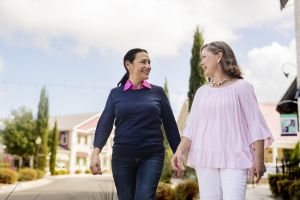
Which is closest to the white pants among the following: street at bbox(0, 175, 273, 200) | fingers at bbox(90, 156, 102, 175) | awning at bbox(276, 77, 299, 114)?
fingers at bbox(90, 156, 102, 175)

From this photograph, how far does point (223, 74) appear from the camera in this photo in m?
3.68

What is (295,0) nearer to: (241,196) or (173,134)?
(173,134)

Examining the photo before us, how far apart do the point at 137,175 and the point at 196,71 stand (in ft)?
66.7

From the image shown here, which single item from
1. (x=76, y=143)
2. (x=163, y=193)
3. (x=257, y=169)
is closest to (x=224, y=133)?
(x=257, y=169)

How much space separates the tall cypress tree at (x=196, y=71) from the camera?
79.3 feet

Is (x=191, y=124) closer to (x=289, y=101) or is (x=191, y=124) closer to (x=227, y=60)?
(x=227, y=60)

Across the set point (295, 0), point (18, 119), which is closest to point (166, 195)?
point (295, 0)

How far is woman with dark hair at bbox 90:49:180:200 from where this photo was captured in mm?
4309

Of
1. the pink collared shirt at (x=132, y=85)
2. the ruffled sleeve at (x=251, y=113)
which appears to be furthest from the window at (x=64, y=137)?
the ruffled sleeve at (x=251, y=113)

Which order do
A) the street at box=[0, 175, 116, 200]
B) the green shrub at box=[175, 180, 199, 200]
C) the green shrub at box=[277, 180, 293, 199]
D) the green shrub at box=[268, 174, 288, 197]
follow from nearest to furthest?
the street at box=[0, 175, 116, 200], the green shrub at box=[175, 180, 199, 200], the green shrub at box=[277, 180, 293, 199], the green shrub at box=[268, 174, 288, 197]

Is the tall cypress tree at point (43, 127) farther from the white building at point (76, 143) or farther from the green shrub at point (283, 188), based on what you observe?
the green shrub at point (283, 188)

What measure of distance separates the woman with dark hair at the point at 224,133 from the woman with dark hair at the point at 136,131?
1.77 ft

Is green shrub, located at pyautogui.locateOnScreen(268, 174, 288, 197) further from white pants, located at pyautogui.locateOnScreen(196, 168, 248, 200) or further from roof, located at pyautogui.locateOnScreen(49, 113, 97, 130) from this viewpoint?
roof, located at pyautogui.locateOnScreen(49, 113, 97, 130)

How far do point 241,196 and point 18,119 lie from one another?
50.4 metres
